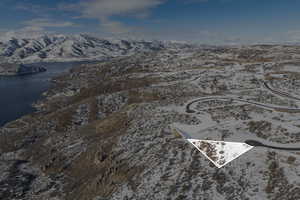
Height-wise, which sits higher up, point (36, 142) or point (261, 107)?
point (261, 107)

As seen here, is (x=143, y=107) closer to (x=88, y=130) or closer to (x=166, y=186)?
(x=88, y=130)

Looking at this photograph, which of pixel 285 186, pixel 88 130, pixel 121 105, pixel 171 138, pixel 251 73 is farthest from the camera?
pixel 251 73

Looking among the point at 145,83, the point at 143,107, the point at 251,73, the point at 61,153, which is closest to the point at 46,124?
the point at 61,153
